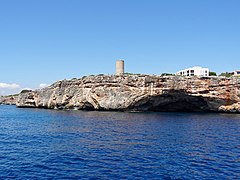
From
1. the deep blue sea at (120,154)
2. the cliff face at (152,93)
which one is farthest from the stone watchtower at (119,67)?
the deep blue sea at (120,154)

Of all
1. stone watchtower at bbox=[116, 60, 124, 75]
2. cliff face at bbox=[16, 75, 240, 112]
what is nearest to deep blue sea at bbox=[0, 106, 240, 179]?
cliff face at bbox=[16, 75, 240, 112]

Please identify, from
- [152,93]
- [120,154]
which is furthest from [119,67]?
[120,154]

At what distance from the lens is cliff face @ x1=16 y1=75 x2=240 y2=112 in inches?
3007

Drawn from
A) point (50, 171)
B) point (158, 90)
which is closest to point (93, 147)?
point (50, 171)

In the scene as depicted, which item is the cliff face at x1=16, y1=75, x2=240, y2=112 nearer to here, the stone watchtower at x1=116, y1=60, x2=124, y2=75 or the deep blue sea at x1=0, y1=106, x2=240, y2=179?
the stone watchtower at x1=116, y1=60, x2=124, y2=75

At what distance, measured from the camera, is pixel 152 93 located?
3095 inches

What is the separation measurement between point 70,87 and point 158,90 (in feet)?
109

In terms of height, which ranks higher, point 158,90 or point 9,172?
point 158,90

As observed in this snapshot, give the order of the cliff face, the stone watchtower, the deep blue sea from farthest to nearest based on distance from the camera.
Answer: the stone watchtower < the cliff face < the deep blue sea

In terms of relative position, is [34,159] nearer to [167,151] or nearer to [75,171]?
[75,171]

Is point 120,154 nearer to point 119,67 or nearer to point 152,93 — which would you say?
point 152,93

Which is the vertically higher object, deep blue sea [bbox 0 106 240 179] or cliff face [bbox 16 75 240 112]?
cliff face [bbox 16 75 240 112]

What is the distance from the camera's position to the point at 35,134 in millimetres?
42656

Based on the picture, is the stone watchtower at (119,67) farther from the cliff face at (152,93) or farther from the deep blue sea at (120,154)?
the deep blue sea at (120,154)
